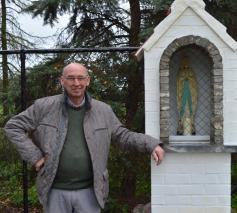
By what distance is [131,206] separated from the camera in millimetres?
5879

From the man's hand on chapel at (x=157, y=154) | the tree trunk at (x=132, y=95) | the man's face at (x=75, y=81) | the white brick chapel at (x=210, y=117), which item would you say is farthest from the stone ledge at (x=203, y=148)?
the tree trunk at (x=132, y=95)

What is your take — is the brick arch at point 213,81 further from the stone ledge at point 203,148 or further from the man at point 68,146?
the man at point 68,146

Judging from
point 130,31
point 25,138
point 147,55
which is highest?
point 130,31

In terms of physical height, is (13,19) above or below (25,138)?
above

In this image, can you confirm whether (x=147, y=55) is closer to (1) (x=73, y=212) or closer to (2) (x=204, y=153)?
(2) (x=204, y=153)

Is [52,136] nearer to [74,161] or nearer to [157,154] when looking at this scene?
[74,161]

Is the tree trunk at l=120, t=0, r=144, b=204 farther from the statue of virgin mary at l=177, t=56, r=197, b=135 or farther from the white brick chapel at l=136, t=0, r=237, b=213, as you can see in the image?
the white brick chapel at l=136, t=0, r=237, b=213

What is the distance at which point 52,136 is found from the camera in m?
3.27

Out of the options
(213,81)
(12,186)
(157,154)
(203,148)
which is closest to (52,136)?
(157,154)

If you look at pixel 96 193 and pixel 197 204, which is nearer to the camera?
pixel 96 193

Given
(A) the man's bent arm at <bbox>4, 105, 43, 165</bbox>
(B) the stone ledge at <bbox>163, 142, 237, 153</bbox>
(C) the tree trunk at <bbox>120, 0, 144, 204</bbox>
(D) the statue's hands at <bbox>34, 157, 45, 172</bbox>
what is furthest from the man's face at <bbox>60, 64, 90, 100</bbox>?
(C) the tree trunk at <bbox>120, 0, 144, 204</bbox>

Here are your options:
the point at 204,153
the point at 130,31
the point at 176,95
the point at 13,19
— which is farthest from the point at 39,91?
the point at 13,19

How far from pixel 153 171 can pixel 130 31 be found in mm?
2681

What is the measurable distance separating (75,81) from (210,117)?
65.0 inches
